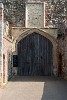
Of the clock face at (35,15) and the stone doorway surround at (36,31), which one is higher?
the clock face at (35,15)

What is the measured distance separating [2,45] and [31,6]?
30.1 feet

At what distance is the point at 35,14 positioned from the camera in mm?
24812

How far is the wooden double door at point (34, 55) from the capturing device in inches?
950

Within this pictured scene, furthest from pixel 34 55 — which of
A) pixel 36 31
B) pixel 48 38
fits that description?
pixel 36 31

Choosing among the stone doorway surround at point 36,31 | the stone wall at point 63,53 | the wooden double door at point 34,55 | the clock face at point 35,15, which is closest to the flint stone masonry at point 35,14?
the clock face at point 35,15

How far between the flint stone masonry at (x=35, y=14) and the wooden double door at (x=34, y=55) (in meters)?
0.91

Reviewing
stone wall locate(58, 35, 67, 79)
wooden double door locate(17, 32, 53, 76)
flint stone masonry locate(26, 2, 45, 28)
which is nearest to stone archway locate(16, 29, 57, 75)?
wooden double door locate(17, 32, 53, 76)

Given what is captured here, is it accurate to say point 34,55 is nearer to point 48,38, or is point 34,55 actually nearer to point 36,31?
point 48,38

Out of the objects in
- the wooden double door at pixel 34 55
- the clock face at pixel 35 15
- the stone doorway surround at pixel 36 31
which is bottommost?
the wooden double door at pixel 34 55

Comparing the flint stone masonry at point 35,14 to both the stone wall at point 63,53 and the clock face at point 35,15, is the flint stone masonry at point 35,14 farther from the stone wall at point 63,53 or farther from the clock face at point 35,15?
the stone wall at point 63,53

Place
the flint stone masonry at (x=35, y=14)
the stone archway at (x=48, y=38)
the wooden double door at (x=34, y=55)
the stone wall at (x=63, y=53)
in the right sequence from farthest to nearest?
the flint stone masonry at (x=35, y=14)
the wooden double door at (x=34, y=55)
the stone archway at (x=48, y=38)
the stone wall at (x=63, y=53)

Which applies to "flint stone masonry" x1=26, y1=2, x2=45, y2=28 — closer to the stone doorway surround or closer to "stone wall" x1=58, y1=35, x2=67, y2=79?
the stone doorway surround

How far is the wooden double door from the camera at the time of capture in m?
24.1

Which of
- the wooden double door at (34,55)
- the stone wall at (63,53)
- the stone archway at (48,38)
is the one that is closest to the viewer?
the stone wall at (63,53)
